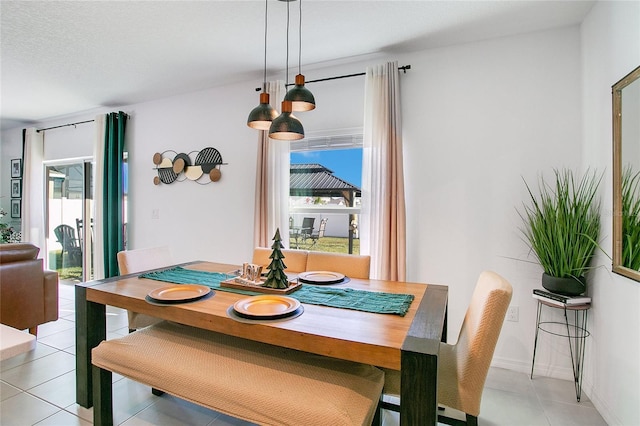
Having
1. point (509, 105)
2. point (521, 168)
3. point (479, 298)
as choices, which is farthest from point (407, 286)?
point (509, 105)

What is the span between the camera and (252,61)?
9.55ft

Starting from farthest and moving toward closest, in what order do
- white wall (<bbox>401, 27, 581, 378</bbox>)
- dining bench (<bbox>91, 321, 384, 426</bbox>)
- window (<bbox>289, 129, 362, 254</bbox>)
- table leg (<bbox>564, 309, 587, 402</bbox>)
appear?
1. window (<bbox>289, 129, 362, 254</bbox>)
2. white wall (<bbox>401, 27, 581, 378</bbox>)
3. table leg (<bbox>564, 309, 587, 402</bbox>)
4. dining bench (<bbox>91, 321, 384, 426</bbox>)

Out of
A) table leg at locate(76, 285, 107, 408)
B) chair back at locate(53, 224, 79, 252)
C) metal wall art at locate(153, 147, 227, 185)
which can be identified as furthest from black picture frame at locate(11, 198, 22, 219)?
table leg at locate(76, 285, 107, 408)

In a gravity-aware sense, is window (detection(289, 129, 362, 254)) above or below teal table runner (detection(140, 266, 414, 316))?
above

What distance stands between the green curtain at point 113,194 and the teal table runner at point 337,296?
2553 mm

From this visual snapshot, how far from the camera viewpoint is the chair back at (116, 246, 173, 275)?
7.23 ft

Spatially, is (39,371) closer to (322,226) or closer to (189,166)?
(189,166)

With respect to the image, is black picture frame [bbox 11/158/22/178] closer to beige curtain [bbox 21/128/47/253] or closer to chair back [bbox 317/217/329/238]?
beige curtain [bbox 21/128/47/253]

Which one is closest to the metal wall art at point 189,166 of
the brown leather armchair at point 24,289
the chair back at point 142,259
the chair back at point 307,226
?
the chair back at point 307,226

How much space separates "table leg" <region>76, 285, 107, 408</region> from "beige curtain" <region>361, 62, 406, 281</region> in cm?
198

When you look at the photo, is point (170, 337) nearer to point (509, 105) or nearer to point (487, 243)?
point (487, 243)

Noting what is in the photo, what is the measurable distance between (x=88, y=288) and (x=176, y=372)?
0.85 m

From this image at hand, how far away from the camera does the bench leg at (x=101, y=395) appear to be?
5.20 feet

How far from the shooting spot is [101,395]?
5.22ft
